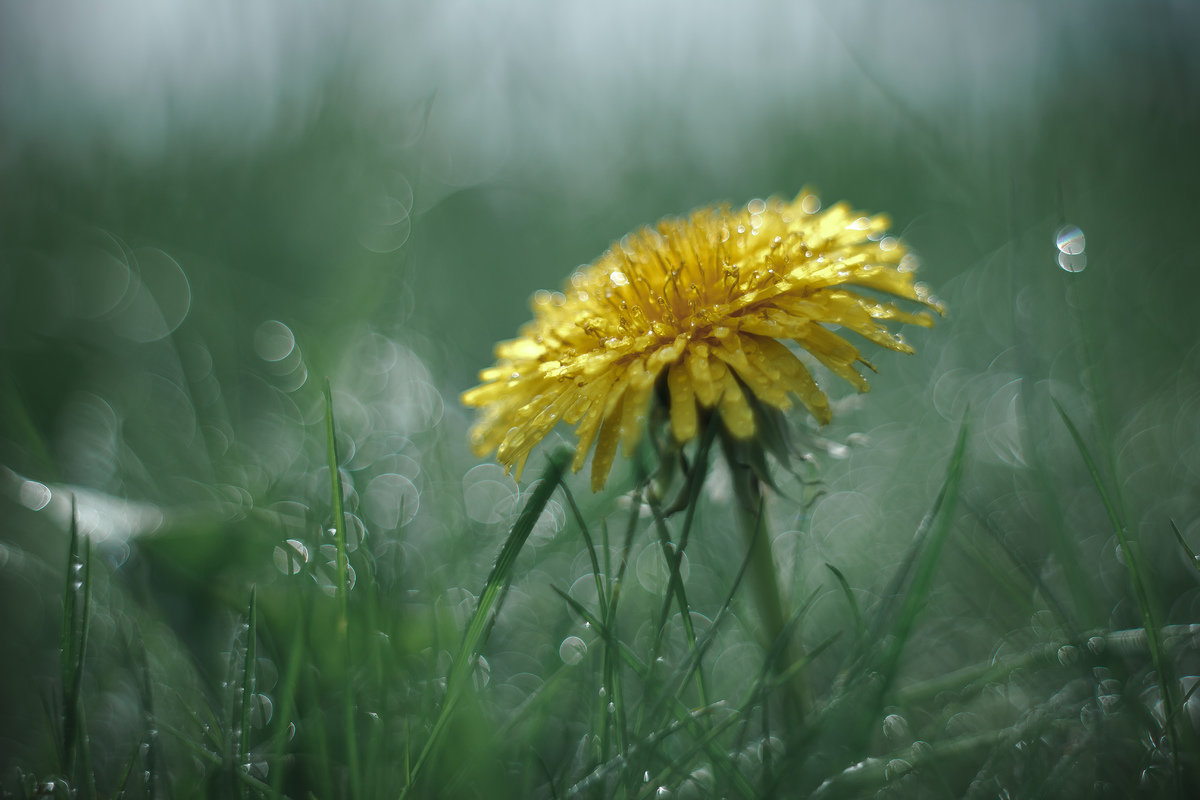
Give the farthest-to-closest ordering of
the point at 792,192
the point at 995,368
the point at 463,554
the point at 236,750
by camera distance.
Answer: the point at 792,192 < the point at 995,368 < the point at 463,554 < the point at 236,750

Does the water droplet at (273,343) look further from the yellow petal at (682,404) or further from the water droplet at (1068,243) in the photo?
the water droplet at (1068,243)

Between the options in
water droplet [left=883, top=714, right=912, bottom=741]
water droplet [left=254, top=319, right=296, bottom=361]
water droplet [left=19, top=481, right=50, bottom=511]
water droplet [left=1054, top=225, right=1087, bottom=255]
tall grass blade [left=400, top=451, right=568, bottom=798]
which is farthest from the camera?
water droplet [left=254, top=319, right=296, bottom=361]

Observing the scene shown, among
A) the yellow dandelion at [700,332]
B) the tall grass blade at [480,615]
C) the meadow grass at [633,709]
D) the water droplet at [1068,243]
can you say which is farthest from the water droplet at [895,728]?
the water droplet at [1068,243]

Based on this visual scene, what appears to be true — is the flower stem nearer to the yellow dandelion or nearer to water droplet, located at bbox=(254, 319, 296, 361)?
the yellow dandelion

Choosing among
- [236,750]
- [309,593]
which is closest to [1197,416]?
[309,593]

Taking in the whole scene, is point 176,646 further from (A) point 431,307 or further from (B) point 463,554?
(A) point 431,307

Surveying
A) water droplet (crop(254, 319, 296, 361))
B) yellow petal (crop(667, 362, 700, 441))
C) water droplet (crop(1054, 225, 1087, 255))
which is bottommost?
yellow petal (crop(667, 362, 700, 441))

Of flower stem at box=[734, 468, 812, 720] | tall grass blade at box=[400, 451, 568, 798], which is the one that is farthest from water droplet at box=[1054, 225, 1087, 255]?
tall grass blade at box=[400, 451, 568, 798]
